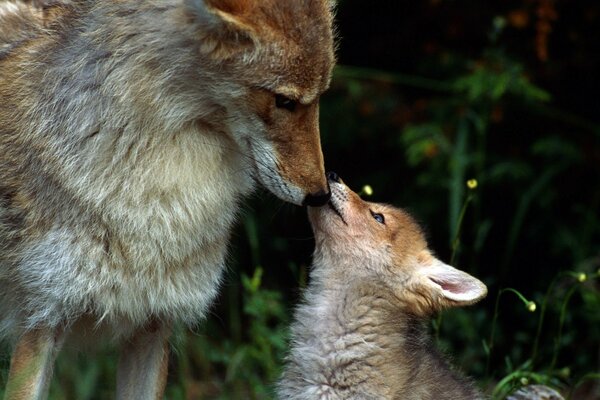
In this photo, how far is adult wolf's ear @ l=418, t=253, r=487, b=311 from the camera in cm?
416

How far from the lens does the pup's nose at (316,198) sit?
157 inches

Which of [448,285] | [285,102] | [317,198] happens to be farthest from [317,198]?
[448,285]

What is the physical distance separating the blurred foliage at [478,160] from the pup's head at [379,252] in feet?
4.55

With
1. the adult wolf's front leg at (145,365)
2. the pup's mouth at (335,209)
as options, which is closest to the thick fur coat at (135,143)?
the adult wolf's front leg at (145,365)

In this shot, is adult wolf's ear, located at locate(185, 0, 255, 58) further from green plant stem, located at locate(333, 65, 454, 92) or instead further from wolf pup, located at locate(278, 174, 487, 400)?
green plant stem, located at locate(333, 65, 454, 92)

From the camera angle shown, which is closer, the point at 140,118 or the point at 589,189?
the point at 140,118

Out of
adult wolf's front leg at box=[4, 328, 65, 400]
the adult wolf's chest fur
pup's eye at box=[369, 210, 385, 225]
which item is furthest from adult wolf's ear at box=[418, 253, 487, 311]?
adult wolf's front leg at box=[4, 328, 65, 400]

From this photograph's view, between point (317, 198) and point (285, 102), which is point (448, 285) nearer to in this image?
point (317, 198)

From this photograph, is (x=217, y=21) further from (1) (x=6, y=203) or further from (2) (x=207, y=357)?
(2) (x=207, y=357)

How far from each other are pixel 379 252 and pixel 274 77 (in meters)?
0.98

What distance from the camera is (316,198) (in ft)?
13.2

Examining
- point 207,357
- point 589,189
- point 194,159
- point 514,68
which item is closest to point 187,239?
point 194,159

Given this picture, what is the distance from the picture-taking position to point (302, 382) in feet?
14.1

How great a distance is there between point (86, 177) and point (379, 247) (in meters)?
1.24
